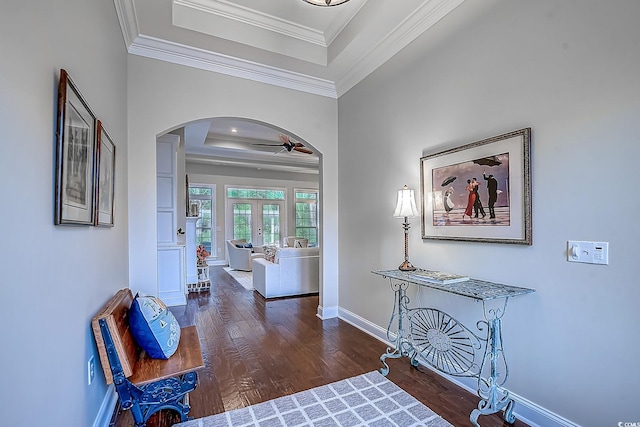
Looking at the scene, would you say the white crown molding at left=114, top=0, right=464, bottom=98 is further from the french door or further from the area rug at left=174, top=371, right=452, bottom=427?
the french door

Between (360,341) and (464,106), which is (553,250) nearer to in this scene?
(464,106)

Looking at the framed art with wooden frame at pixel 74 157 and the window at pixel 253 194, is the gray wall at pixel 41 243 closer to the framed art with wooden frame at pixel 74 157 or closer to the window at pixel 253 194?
the framed art with wooden frame at pixel 74 157

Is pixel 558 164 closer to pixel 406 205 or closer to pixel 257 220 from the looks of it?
pixel 406 205

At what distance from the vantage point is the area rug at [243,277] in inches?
244

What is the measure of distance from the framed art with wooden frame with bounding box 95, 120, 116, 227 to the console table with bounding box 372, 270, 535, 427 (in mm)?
2114

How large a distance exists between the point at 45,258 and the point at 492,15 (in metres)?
2.95

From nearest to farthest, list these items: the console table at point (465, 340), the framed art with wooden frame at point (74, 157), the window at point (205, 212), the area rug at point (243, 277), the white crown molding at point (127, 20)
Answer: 1. the framed art with wooden frame at point (74, 157)
2. the console table at point (465, 340)
3. the white crown molding at point (127, 20)
4. the area rug at point (243, 277)
5. the window at point (205, 212)

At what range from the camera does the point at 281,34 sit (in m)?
3.35

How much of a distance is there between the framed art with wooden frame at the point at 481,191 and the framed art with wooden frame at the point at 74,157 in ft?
7.91

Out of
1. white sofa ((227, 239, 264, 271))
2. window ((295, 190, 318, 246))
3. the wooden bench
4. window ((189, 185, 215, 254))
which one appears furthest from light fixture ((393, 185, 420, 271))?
window ((295, 190, 318, 246))

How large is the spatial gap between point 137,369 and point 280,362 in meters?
1.28

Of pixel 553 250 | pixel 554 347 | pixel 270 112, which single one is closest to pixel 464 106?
pixel 553 250

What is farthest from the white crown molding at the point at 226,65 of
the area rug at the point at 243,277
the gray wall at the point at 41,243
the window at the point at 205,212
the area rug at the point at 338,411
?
the window at the point at 205,212

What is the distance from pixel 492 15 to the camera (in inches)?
88.1
